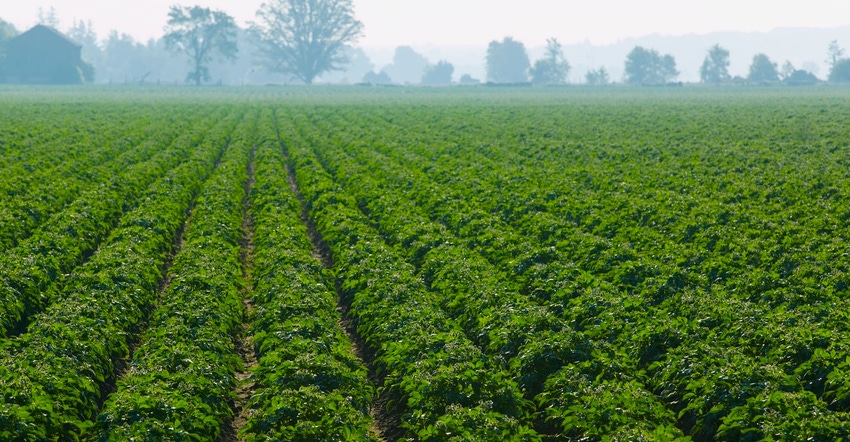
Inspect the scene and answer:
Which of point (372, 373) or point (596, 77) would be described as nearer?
point (372, 373)

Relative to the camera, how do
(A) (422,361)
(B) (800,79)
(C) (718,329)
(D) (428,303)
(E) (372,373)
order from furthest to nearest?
(B) (800,79) < (D) (428,303) < (E) (372,373) < (C) (718,329) < (A) (422,361)

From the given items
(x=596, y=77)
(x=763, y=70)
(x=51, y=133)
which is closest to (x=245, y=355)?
(x=51, y=133)

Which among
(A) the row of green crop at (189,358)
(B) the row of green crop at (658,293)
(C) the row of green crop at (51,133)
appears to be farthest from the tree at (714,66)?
(A) the row of green crop at (189,358)

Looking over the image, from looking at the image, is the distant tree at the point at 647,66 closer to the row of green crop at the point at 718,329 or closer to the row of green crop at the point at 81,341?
the row of green crop at the point at 718,329

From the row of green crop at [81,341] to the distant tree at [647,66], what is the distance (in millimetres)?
171689

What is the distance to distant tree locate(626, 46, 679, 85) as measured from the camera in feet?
582

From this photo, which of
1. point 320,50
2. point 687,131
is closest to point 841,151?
point 687,131

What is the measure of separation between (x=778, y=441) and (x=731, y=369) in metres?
1.59

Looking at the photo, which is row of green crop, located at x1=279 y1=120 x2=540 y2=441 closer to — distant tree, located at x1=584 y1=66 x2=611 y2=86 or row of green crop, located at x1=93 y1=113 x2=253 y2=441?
row of green crop, located at x1=93 y1=113 x2=253 y2=441

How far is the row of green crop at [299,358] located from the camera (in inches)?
361

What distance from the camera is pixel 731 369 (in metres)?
9.90

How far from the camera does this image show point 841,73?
16288 cm

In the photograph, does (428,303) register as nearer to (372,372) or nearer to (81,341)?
(372,372)

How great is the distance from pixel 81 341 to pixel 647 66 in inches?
7051
